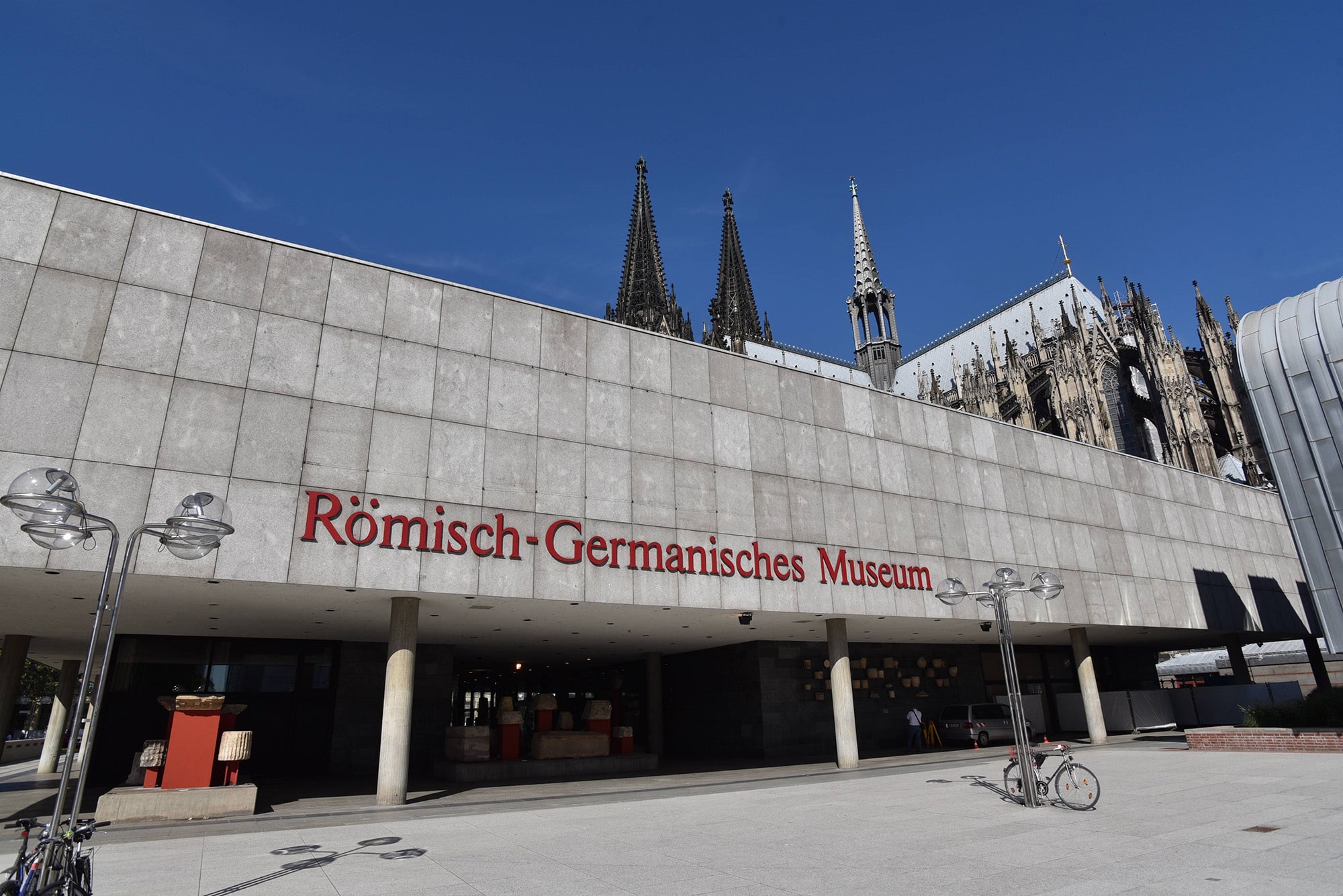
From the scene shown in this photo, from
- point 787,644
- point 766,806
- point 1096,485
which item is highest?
point 1096,485

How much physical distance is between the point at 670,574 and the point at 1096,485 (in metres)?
21.5

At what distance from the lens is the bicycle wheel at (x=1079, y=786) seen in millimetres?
13750

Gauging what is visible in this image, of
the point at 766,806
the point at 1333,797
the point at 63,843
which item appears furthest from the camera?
the point at 766,806

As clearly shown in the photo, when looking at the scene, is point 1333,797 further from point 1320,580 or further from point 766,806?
point 1320,580

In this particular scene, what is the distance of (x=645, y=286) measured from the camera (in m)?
79.1

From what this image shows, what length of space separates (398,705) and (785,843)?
999cm

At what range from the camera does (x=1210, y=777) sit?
1728 centimetres

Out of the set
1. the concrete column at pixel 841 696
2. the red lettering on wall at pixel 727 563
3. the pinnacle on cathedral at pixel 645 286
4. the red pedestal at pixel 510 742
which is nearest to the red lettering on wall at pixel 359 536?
the red lettering on wall at pixel 727 563

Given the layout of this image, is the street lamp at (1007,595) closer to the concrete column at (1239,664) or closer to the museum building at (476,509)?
the museum building at (476,509)

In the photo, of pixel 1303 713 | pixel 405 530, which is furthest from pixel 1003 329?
pixel 405 530

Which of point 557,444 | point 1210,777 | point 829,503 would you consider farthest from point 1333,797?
point 557,444

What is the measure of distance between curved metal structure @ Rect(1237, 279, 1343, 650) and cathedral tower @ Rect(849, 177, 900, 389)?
6075cm

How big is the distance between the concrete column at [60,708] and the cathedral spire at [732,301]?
57361 millimetres

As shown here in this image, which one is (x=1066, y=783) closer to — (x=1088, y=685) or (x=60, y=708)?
(x=1088, y=685)
